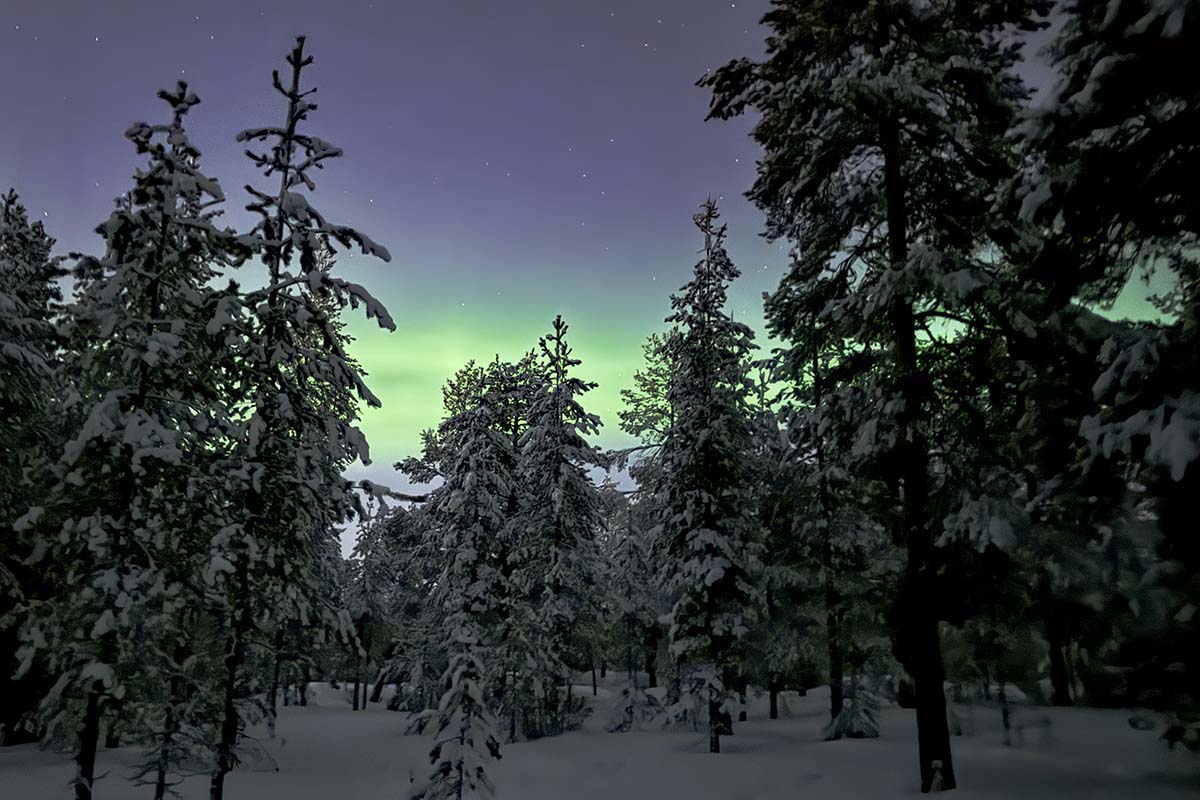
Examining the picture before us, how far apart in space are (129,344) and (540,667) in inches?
653

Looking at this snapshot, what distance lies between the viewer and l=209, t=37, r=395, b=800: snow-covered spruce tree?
10367mm

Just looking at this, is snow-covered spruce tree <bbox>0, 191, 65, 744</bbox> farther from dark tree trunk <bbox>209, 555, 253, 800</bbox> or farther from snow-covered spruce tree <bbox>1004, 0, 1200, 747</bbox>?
snow-covered spruce tree <bbox>1004, 0, 1200, 747</bbox>

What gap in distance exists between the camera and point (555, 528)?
24016 mm

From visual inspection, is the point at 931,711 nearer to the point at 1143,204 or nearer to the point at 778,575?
the point at 1143,204

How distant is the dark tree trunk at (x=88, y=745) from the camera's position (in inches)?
352

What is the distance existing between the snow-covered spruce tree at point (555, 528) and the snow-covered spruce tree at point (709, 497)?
14.6ft

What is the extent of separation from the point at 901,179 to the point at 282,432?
1135 centimetres

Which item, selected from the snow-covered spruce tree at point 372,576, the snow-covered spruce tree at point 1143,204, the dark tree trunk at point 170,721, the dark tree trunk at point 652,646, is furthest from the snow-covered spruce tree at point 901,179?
the snow-covered spruce tree at point 372,576

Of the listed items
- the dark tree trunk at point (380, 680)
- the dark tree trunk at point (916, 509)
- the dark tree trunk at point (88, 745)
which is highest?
the dark tree trunk at point (916, 509)

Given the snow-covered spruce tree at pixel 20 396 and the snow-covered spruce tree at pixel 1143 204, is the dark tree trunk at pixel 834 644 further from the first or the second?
the snow-covered spruce tree at pixel 20 396

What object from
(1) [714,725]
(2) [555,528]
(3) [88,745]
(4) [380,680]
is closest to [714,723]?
(1) [714,725]

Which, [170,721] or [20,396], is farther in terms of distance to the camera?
[20,396]

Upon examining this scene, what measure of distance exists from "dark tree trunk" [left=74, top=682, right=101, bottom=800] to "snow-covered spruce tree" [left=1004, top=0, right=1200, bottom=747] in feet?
41.7

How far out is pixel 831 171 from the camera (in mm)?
11602
